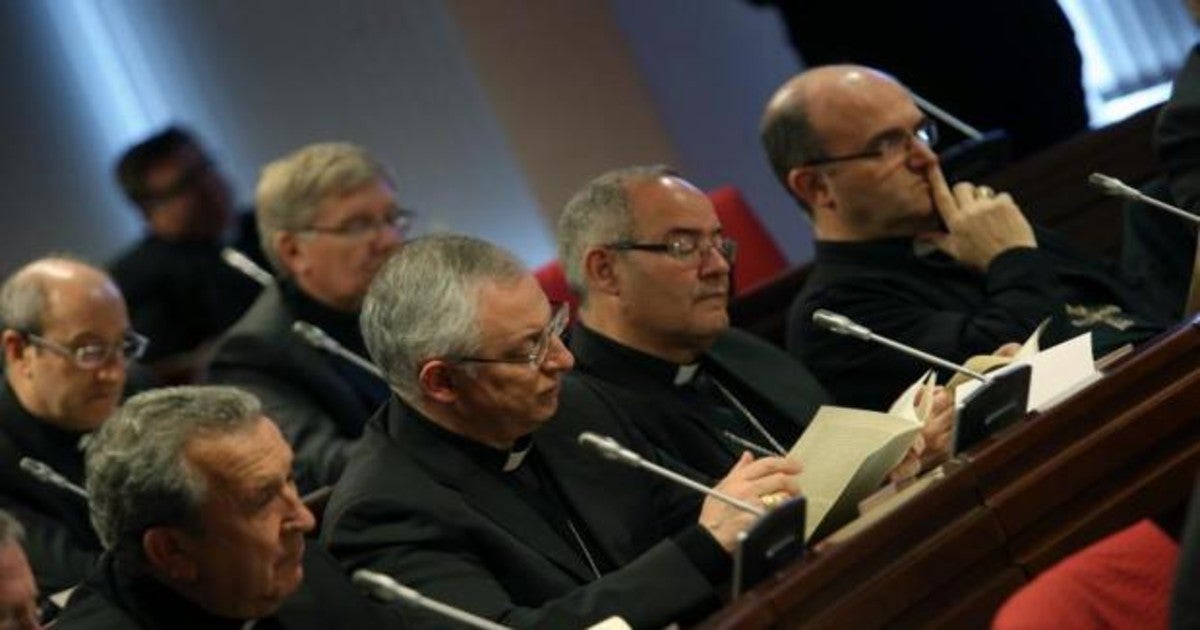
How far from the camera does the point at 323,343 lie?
5098mm

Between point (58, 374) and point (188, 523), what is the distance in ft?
5.62

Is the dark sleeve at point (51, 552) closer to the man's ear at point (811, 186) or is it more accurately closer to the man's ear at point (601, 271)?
the man's ear at point (601, 271)

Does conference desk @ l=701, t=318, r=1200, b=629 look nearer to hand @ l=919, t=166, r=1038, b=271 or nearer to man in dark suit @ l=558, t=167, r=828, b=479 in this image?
man in dark suit @ l=558, t=167, r=828, b=479

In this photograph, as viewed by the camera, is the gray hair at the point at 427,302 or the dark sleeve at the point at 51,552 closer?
the gray hair at the point at 427,302

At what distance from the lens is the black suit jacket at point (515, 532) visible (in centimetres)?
330

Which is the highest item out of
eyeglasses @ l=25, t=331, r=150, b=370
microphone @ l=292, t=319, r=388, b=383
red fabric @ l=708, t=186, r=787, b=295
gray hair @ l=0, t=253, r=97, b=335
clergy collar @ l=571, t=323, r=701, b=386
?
gray hair @ l=0, t=253, r=97, b=335

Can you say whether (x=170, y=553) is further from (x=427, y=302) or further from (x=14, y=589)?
(x=427, y=302)

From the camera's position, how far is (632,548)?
3793mm

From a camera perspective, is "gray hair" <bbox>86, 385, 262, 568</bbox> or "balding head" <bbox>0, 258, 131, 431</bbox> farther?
"balding head" <bbox>0, 258, 131, 431</bbox>

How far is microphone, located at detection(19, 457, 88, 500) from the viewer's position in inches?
176

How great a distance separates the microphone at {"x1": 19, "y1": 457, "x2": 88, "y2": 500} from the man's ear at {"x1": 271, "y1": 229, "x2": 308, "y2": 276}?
0.96 meters

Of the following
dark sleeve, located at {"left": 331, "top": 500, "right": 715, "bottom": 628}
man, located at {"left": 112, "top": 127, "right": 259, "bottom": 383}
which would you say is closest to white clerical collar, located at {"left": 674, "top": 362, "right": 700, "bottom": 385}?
dark sleeve, located at {"left": 331, "top": 500, "right": 715, "bottom": 628}

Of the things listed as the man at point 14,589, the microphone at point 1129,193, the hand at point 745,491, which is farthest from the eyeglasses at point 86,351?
the microphone at point 1129,193

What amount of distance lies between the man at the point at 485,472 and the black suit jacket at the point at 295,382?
4.23 ft
